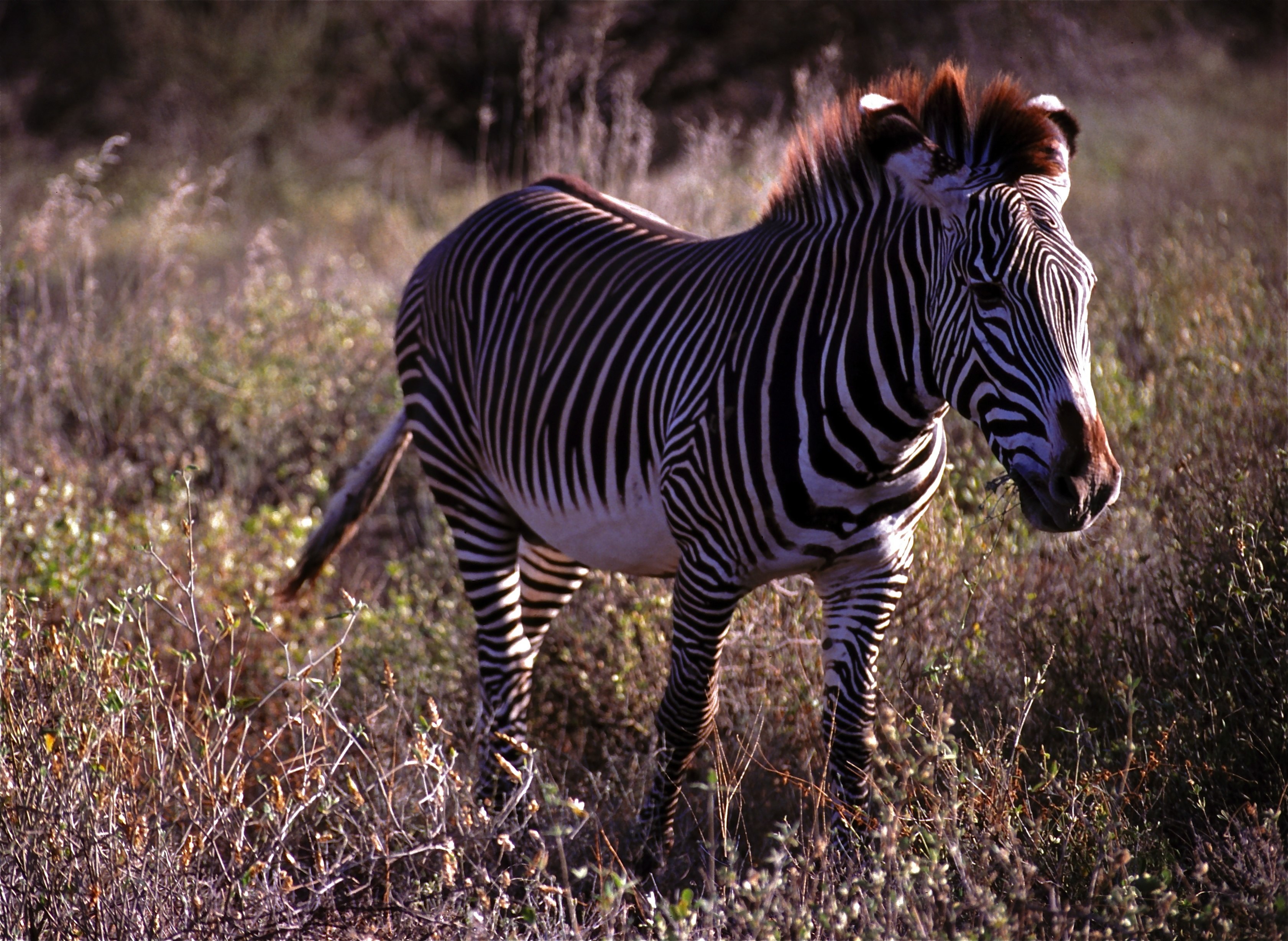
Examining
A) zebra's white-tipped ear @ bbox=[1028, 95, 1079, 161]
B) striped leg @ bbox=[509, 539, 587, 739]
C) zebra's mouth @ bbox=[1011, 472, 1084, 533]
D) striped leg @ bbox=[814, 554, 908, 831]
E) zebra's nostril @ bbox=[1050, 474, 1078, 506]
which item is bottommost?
striped leg @ bbox=[509, 539, 587, 739]

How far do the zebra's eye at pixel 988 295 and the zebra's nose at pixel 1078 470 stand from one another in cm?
27

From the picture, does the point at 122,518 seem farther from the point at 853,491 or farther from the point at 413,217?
the point at 413,217

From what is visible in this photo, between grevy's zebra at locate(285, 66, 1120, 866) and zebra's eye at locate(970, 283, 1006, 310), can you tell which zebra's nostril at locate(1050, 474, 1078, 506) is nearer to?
grevy's zebra at locate(285, 66, 1120, 866)

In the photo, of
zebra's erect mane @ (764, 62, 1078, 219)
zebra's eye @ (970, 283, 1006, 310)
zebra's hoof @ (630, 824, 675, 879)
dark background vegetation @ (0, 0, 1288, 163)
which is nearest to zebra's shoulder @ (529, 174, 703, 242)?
zebra's erect mane @ (764, 62, 1078, 219)

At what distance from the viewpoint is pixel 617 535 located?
142 inches

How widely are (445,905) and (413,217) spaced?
920 centimetres

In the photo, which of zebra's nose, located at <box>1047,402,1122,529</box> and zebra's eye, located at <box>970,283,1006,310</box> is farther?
zebra's eye, located at <box>970,283,1006,310</box>

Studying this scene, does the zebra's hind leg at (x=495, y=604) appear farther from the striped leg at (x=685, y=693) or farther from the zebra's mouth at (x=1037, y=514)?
the zebra's mouth at (x=1037, y=514)

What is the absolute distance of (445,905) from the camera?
254 centimetres

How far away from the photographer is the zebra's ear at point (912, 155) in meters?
2.72

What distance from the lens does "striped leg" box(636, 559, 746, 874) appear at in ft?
10.5

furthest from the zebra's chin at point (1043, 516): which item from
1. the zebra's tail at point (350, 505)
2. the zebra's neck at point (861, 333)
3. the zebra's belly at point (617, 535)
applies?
the zebra's tail at point (350, 505)

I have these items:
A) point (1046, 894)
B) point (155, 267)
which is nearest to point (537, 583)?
point (1046, 894)

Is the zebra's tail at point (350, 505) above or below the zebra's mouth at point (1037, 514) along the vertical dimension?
below
